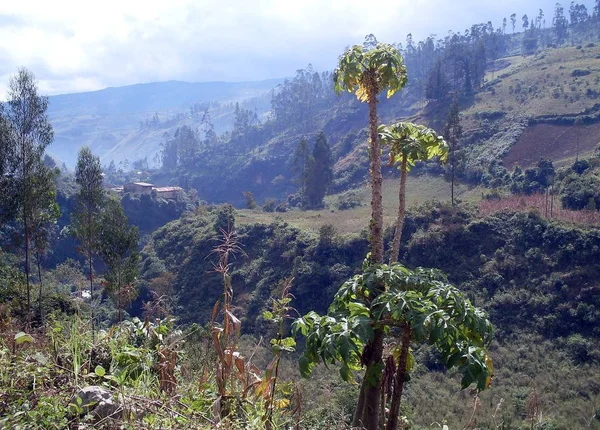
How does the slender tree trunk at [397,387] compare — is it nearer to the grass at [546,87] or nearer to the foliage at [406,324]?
the foliage at [406,324]

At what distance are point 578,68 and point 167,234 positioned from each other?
43.4 m

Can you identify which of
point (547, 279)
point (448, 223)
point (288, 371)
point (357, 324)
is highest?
point (357, 324)

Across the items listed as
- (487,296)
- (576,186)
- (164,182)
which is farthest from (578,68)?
(164,182)

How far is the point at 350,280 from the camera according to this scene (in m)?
3.53

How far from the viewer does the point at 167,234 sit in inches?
1401

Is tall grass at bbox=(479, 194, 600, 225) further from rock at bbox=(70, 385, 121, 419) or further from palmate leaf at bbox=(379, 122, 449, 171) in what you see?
rock at bbox=(70, 385, 121, 419)

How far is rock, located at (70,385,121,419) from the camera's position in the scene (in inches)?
99.1

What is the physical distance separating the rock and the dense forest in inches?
0.6

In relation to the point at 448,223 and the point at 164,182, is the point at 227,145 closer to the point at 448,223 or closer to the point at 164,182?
the point at 164,182

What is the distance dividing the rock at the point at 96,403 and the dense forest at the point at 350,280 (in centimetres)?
2

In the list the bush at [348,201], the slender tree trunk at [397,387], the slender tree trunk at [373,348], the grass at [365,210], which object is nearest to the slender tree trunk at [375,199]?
the slender tree trunk at [373,348]

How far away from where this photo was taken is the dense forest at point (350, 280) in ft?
9.79

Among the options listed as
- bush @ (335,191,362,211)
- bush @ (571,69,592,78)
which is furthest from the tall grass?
bush @ (571,69,592,78)

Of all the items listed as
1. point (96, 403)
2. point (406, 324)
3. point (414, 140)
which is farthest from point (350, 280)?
point (96, 403)
